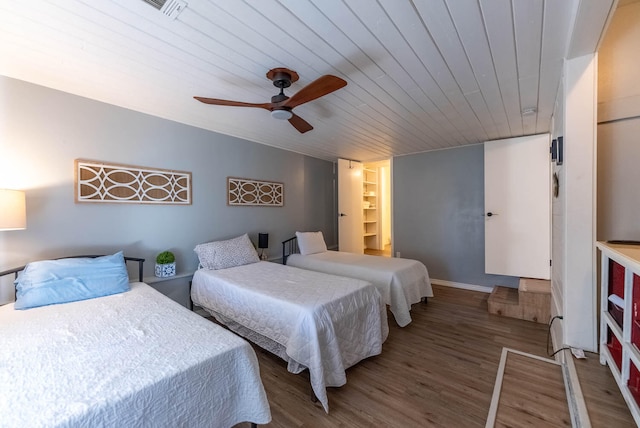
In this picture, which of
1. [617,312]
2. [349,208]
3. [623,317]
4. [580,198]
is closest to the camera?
[623,317]

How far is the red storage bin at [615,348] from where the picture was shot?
1161mm

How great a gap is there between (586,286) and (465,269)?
275 centimetres

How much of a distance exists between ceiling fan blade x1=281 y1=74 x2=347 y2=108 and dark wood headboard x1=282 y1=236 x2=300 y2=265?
→ 273 cm

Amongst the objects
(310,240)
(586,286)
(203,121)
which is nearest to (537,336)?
(586,286)

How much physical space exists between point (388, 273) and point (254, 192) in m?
2.20

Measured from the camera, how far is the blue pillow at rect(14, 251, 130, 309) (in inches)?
74.6

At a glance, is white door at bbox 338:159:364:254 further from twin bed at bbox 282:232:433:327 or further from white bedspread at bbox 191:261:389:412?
white bedspread at bbox 191:261:389:412

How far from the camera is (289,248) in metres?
4.39

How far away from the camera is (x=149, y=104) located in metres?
2.55

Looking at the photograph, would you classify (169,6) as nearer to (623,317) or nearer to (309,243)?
(623,317)

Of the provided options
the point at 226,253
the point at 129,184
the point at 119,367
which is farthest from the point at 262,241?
the point at 119,367

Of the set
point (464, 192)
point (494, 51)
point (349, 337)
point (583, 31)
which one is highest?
point (494, 51)

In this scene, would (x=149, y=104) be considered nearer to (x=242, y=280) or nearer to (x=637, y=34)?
(x=242, y=280)

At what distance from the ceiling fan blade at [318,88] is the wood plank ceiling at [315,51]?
0.77 feet
